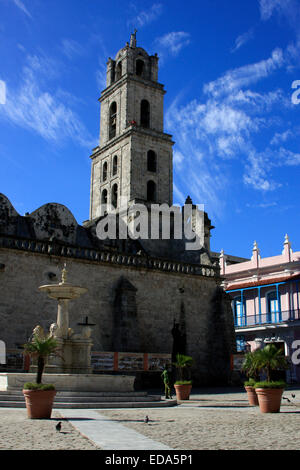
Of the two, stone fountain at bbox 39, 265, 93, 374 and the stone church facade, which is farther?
the stone church facade

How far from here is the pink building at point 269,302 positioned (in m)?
31.3

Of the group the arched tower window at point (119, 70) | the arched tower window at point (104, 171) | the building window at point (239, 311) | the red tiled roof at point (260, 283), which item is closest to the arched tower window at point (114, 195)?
the arched tower window at point (104, 171)

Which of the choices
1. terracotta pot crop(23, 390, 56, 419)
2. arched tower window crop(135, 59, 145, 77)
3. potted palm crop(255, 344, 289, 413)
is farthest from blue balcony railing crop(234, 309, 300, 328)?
terracotta pot crop(23, 390, 56, 419)

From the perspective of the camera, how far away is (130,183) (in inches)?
1437

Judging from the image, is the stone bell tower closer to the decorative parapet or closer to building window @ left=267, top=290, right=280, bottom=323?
the decorative parapet

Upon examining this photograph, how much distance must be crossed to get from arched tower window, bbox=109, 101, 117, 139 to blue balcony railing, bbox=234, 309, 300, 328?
17.8 metres

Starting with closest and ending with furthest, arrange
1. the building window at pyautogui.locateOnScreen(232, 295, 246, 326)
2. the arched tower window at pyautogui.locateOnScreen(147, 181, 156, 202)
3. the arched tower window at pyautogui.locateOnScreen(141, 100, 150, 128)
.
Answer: the building window at pyautogui.locateOnScreen(232, 295, 246, 326)
the arched tower window at pyautogui.locateOnScreen(147, 181, 156, 202)
the arched tower window at pyautogui.locateOnScreen(141, 100, 150, 128)

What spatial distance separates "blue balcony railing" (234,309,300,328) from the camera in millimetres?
31062

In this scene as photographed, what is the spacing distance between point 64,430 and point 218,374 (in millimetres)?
20138

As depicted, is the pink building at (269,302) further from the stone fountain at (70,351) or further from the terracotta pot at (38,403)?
the terracotta pot at (38,403)

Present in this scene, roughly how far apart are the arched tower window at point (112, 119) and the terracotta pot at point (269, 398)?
31.6 metres
